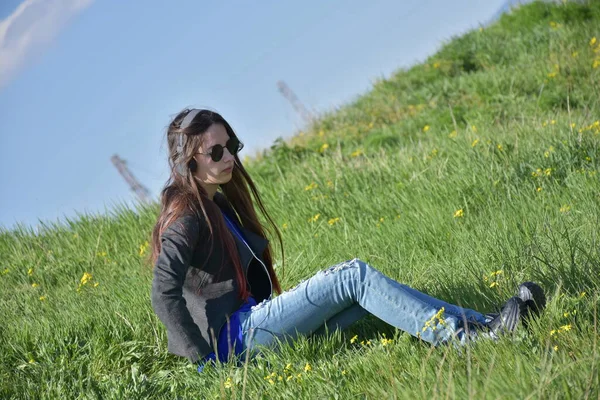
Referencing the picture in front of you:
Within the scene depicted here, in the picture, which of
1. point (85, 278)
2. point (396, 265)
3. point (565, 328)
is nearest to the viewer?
point (565, 328)

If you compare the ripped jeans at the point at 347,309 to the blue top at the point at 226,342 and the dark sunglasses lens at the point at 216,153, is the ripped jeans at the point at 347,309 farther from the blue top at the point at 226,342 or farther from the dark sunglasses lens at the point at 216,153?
the dark sunglasses lens at the point at 216,153

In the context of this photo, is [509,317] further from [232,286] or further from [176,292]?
[176,292]

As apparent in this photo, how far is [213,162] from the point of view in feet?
12.7

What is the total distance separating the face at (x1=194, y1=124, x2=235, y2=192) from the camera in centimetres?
387

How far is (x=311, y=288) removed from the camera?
356cm

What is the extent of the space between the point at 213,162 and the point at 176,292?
77 centimetres

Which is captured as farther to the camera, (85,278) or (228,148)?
(85,278)

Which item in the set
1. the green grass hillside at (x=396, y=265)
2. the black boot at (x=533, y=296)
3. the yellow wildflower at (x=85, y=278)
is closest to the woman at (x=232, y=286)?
the black boot at (x=533, y=296)

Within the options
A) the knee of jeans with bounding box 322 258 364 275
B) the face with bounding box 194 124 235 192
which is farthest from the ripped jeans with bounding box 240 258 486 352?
Answer: the face with bounding box 194 124 235 192

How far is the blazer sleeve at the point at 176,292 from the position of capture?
3.39 m

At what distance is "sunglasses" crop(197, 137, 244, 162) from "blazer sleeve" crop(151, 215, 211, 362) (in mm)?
484

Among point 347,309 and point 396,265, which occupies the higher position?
point 347,309

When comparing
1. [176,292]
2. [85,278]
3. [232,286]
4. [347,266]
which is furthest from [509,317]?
[85,278]

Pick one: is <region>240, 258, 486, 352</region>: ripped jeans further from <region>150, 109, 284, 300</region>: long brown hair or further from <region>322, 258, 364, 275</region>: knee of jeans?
<region>150, 109, 284, 300</region>: long brown hair
